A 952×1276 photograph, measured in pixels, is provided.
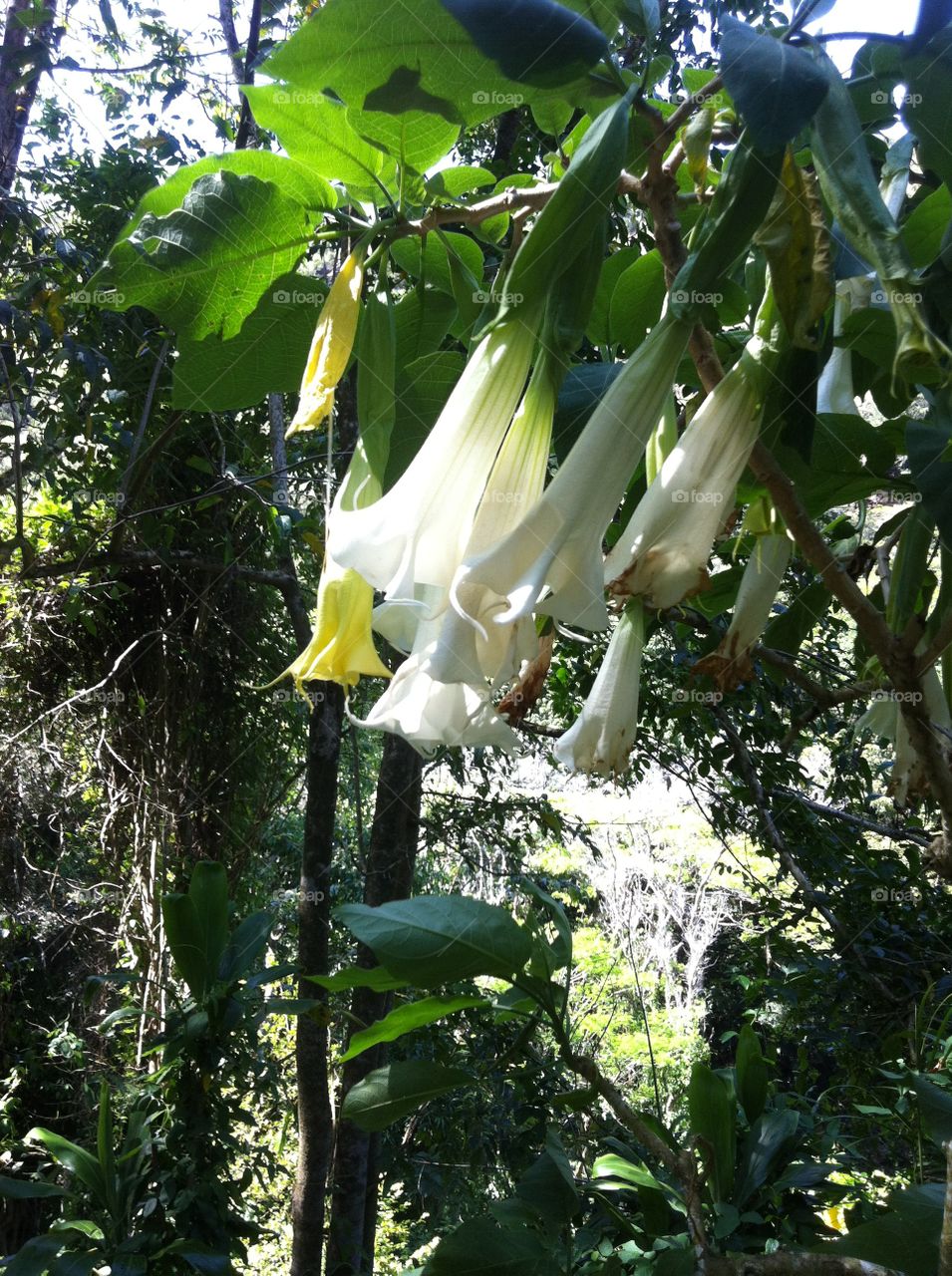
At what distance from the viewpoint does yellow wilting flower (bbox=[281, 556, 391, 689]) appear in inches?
11.0

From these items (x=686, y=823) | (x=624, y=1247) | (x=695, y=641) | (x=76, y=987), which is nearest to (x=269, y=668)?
(x=76, y=987)

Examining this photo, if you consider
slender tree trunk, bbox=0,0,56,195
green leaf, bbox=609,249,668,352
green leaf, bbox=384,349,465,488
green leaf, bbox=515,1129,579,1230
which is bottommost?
green leaf, bbox=515,1129,579,1230

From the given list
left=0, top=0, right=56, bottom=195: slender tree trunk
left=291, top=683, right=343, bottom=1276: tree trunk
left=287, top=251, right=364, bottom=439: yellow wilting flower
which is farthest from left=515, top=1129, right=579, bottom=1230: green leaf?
left=0, top=0, right=56, bottom=195: slender tree trunk

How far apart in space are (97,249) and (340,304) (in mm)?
1906

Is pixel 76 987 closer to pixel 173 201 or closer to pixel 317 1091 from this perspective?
pixel 317 1091

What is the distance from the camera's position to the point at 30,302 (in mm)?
1800

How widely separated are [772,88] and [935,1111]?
69cm

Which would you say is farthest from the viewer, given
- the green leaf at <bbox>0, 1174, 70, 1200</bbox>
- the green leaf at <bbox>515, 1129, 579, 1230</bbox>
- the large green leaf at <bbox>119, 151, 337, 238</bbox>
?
the green leaf at <bbox>0, 1174, 70, 1200</bbox>

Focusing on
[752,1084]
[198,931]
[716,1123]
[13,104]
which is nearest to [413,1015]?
[716,1123]

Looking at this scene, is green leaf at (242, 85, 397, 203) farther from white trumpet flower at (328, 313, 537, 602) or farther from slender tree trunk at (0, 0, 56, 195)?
slender tree trunk at (0, 0, 56, 195)

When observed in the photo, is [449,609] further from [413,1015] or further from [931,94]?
[413,1015]

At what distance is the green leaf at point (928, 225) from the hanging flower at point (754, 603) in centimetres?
12

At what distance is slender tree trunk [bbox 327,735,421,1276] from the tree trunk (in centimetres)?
5

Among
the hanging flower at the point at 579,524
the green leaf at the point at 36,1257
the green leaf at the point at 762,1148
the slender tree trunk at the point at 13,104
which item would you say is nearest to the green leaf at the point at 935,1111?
the green leaf at the point at 762,1148
